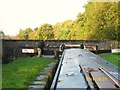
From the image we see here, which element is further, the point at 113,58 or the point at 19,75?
the point at 113,58

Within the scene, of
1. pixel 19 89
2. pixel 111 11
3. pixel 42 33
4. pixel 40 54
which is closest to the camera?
pixel 19 89

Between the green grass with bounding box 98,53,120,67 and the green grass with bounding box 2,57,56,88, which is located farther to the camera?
the green grass with bounding box 98,53,120,67

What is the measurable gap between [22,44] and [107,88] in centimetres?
2009

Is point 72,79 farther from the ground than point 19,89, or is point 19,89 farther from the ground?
point 72,79

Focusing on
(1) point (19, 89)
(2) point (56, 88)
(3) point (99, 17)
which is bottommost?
(1) point (19, 89)

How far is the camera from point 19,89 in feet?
22.4

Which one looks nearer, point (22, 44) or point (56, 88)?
point (56, 88)

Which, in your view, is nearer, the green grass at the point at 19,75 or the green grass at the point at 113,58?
the green grass at the point at 19,75

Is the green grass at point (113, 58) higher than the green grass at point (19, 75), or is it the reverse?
the green grass at point (19, 75)

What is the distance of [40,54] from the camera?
2061cm

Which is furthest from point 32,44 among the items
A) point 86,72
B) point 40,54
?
point 86,72

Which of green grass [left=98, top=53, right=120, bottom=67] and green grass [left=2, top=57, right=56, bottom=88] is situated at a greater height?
green grass [left=2, top=57, right=56, bottom=88]

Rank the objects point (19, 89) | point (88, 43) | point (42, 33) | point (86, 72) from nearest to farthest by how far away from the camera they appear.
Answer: point (86, 72), point (19, 89), point (88, 43), point (42, 33)

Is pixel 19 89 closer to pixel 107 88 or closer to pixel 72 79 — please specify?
pixel 72 79
